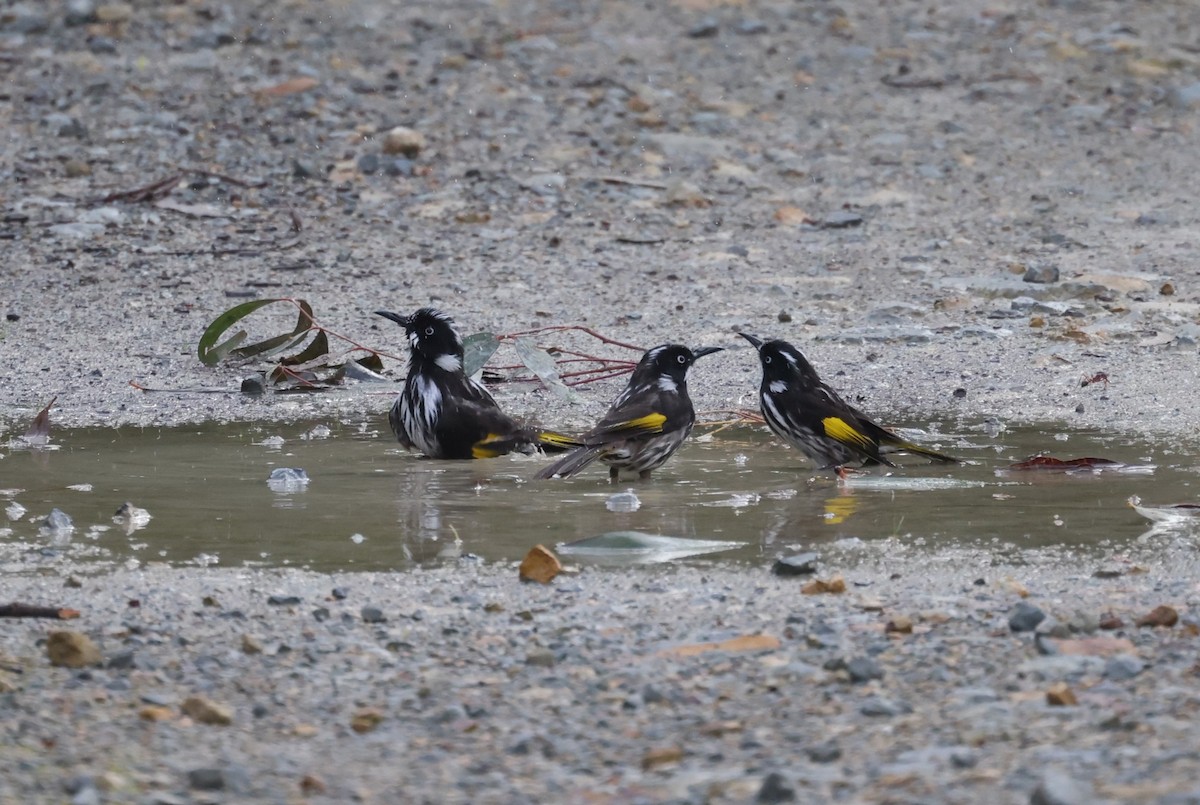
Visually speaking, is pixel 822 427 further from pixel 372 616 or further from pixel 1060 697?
pixel 1060 697

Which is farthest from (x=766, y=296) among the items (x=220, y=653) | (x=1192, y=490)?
(x=220, y=653)

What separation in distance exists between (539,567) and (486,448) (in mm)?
2535

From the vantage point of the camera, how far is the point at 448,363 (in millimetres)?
7930

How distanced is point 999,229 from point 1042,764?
356 inches

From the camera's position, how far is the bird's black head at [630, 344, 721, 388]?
25.4 ft

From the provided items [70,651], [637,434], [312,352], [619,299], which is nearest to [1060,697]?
[70,651]

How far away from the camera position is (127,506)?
6.21 m

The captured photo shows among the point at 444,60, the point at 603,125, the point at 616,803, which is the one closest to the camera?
the point at 616,803

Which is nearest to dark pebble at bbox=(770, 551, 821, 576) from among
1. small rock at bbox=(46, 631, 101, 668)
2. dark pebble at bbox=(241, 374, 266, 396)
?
small rock at bbox=(46, 631, 101, 668)

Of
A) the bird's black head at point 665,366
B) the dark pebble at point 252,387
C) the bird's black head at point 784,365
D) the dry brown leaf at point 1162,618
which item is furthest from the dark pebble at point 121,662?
the dark pebble at point 252,387

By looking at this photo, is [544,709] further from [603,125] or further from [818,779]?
[603,125]

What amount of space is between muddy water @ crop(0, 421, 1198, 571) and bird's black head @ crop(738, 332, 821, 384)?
340 mm

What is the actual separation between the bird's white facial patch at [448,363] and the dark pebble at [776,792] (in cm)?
461

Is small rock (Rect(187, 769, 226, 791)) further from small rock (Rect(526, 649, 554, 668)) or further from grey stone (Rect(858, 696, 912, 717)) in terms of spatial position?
grey stone (Rect(858, 696, 912, 717))
